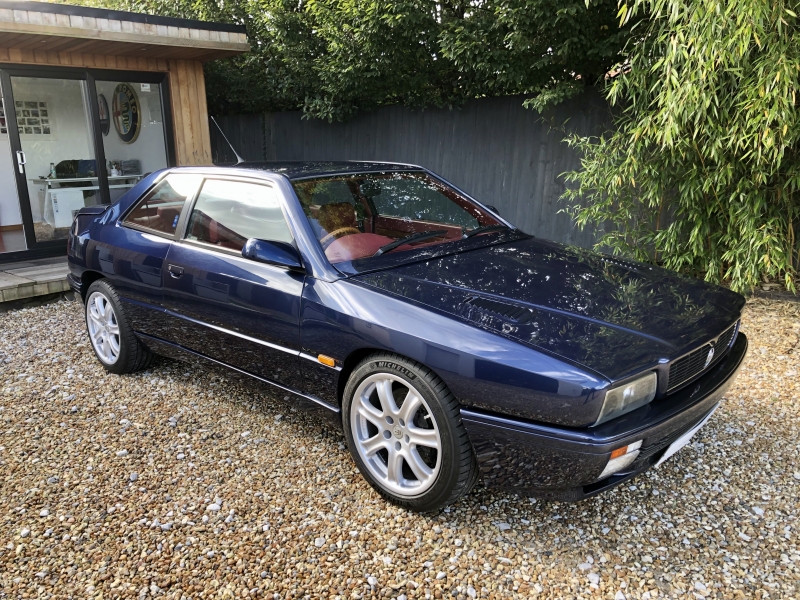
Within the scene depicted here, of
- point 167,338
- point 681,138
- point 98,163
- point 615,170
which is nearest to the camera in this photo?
point 167,338

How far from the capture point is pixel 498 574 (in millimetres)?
2248

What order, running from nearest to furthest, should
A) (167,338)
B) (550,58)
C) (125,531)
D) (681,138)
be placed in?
(125,531)
(167,338)
(681,138)
(550,58)

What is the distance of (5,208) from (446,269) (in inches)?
325

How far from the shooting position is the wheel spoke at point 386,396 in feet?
8.36

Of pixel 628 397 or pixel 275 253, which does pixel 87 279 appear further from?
pixel 628 397

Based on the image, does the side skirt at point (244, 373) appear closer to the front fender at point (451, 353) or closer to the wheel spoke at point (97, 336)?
the front fender at point (451, 353)

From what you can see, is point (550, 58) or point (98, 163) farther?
point (98, 163)

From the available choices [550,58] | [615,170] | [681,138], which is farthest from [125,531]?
[550,58]

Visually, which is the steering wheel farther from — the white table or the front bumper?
the white table

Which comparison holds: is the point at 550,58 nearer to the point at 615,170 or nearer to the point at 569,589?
the point at 615,170

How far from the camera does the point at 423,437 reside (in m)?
2.47

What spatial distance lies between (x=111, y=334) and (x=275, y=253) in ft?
6.45

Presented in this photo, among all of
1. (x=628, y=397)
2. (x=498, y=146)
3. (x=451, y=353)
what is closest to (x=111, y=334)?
(x=451, y=353)

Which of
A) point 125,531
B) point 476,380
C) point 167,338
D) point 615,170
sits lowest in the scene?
point 125,531
